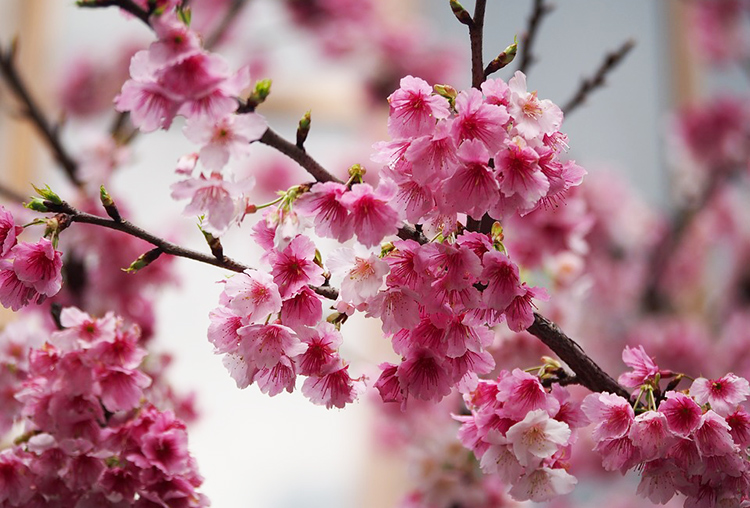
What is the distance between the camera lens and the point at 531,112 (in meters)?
0.39

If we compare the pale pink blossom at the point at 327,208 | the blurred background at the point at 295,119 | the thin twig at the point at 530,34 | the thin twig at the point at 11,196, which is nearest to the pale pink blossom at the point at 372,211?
the pale pink blossom at the point at 327,208

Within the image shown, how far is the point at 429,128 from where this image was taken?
383 millimetres

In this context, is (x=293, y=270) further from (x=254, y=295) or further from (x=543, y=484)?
(x=543, y=484)

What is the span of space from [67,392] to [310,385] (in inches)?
7.9

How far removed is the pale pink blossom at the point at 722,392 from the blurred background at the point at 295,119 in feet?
3.14

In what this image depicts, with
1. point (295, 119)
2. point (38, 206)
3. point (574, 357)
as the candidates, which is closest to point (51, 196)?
point (38, 206)

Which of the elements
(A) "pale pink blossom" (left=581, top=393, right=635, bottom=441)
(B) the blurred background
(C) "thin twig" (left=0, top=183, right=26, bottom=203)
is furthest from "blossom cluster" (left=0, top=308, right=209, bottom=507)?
(B) the blurred background

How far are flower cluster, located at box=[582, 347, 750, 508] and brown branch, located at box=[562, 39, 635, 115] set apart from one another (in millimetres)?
382

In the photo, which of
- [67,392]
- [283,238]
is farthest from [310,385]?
[67,392]

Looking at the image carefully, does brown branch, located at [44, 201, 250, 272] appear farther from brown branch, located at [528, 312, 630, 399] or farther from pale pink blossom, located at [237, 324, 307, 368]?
brown branch, located at [528, 312, 630, 399]

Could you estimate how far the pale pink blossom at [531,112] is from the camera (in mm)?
390

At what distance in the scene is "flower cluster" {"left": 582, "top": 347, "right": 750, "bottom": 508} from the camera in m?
0.42

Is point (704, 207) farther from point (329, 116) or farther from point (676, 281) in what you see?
point (329, 116)

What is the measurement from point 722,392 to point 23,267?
17.2 inches
